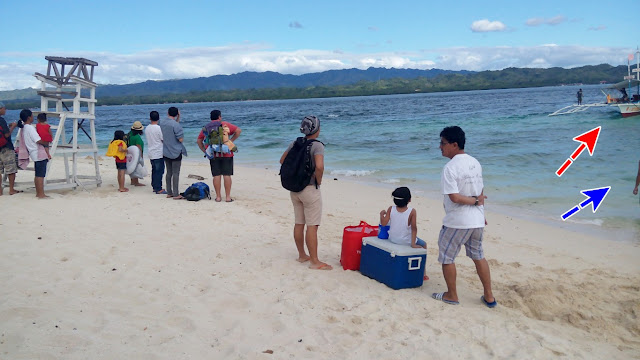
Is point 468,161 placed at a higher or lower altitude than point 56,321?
higher

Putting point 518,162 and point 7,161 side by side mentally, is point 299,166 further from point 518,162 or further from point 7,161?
point 518,162

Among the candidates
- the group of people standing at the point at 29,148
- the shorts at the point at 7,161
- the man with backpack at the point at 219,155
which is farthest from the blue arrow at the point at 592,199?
the shorts at the point at 7,161

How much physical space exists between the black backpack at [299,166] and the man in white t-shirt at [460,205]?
146 cm

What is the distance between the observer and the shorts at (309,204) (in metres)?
5.37

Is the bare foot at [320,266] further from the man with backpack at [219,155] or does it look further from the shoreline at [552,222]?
the shoreline at [552,222]

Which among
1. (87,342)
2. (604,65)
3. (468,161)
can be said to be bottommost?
(87,342)

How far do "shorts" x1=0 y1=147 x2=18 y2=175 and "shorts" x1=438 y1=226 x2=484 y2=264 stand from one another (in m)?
8.02

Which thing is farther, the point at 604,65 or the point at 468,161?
the point at 604,65

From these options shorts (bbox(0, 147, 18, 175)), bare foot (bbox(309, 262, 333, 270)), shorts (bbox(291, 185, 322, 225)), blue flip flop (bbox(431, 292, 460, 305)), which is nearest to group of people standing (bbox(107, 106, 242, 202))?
shorts (bbox(0, 147, 18, 175))

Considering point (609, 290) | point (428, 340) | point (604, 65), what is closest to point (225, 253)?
point (428, 340)

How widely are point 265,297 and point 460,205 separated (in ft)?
6.64

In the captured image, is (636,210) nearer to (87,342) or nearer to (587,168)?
(587,168)

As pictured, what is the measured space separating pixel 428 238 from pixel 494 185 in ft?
16.8

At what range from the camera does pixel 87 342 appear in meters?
3.72
